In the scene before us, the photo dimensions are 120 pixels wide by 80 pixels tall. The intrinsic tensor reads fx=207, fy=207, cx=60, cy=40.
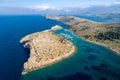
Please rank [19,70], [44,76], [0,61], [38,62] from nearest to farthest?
[44,76]
[19,70]
[38,62]
[0,61]

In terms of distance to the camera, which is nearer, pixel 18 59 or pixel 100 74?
pixel 100 74

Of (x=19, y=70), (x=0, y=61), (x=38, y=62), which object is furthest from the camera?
(x=0, y=61)

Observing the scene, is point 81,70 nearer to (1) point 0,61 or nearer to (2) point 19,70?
(2) point 19,70

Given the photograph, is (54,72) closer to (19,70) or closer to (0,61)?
(19,70)

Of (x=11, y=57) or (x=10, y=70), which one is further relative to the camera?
(x=11, y=57)

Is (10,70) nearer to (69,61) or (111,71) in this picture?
(69,61)

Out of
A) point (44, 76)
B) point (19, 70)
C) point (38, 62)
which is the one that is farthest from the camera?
point (38, 62)

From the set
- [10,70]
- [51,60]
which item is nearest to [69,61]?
[51,60]

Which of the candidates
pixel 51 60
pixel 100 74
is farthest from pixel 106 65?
pixel 51 60
